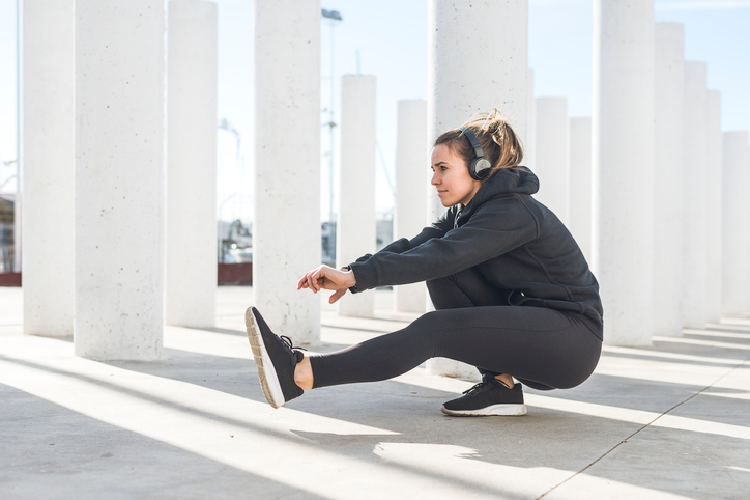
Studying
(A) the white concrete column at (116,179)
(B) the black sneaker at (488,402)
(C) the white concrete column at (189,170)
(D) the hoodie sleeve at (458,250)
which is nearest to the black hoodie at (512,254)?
(D) the hoodie sleeve at (458,250)

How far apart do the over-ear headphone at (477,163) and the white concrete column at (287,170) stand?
423cm

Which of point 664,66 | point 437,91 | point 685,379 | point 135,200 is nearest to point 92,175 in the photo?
point 135,200

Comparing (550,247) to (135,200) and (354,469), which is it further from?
(135,200)

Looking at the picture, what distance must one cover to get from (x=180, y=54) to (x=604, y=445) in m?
7.87

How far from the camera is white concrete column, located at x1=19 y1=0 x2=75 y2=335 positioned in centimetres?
767

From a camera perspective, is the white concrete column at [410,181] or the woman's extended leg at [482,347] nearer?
the woman's extended leg at [482,347]

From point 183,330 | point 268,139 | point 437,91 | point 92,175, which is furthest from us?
point 183,330

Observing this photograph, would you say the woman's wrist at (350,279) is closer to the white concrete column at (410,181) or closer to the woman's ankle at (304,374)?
the woman's ankle at (304,374)

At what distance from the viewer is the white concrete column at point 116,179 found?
5.68 meters

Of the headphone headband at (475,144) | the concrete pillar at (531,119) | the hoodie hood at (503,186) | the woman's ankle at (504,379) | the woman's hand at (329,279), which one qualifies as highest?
the concrete pillar at (531,119)

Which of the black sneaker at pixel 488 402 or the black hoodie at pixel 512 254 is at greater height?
the black hoodie at pixel 512 254

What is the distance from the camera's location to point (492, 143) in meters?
3.37

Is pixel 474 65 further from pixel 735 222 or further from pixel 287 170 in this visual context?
pixel 735 222

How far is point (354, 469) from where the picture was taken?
2564 millimetres
